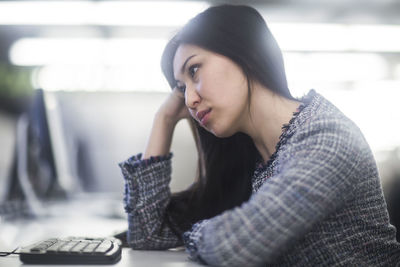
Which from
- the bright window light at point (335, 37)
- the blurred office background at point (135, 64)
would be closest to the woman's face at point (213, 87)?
the blurred office background at point (135, 64)

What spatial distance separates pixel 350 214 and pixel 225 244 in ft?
1.06

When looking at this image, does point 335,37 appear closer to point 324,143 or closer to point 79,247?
point 324,143

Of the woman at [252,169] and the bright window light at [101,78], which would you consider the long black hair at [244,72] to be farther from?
the bright window light at [101,78]

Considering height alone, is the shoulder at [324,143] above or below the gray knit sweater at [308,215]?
above

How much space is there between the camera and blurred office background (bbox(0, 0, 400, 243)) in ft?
12.1

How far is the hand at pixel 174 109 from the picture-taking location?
4.26 feet

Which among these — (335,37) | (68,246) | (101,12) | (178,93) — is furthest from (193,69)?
(335,37)

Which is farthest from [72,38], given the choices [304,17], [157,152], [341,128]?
[341,128]

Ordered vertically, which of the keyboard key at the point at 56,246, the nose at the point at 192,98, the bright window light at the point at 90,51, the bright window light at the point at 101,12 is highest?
the bright window light at the point at 101,12

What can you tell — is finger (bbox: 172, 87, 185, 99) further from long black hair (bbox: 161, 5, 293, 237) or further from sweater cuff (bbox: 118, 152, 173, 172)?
sweater cuff (bbox: 118, 152, 173, 172)

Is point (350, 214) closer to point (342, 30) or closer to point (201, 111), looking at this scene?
point (201, 111)

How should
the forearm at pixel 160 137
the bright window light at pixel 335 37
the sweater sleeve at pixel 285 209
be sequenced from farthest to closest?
the bright window light at pixel 335 37, the forearm at pixel 160 137, the sweater sleeve at pixel 285 209

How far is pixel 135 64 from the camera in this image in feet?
17.6

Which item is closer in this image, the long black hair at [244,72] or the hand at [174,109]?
the long black hair at [244,72]
